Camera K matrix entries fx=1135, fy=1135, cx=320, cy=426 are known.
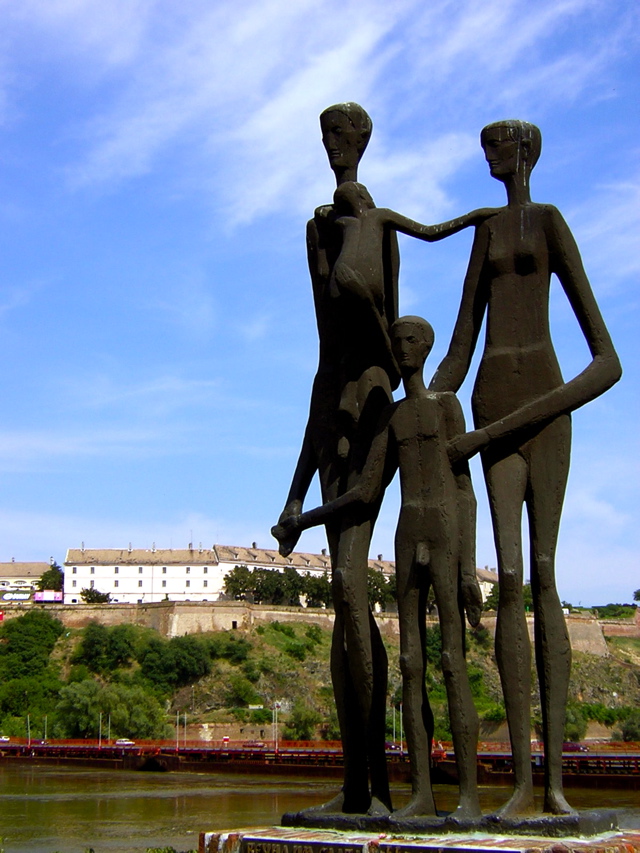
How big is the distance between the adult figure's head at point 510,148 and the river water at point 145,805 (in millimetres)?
6812

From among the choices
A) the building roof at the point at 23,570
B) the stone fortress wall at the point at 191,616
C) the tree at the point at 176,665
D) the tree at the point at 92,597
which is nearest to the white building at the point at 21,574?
the building roof at the point at 23,570

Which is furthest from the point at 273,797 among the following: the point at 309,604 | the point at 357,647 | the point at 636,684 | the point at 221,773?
the point at 309,604

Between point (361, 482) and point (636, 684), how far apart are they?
8520cm

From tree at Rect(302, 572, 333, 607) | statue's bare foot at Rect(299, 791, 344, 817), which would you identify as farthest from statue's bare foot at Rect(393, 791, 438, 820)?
tree at Rect(302, 572, 333, 607)

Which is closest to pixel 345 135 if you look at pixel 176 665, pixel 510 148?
pixel 510 148

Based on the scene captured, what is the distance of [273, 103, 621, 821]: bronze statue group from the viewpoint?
24.3 feet

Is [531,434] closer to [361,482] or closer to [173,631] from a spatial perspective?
[361,482]

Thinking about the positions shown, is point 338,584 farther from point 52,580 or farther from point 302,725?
point 52,580

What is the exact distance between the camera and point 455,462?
7.60 metres

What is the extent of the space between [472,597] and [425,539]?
492 mm

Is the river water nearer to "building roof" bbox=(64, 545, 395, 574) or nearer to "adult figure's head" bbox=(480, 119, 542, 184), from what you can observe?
"adult figure's head" bbox=(480, 119, 542, 184)

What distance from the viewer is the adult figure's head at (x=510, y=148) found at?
7.97 meters

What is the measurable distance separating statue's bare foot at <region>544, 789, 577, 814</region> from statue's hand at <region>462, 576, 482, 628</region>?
3.76 feet

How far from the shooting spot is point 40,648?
3115 inches
